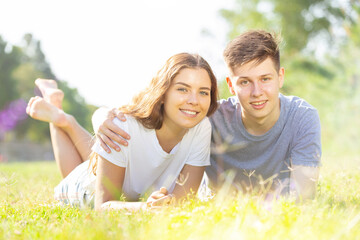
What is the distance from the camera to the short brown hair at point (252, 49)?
3812mm

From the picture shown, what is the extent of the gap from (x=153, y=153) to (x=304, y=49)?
65.9ft

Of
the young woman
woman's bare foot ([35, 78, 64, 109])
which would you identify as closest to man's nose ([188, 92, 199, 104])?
the young woman

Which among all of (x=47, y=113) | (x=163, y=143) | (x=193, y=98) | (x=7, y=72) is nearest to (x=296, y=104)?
(x=193, y=98)

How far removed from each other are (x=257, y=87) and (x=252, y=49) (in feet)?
1.45

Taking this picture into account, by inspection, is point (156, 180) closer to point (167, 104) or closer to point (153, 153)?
point (153, 153)

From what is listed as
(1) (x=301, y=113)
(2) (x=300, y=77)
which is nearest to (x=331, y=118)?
(2) (x=300, y=77)

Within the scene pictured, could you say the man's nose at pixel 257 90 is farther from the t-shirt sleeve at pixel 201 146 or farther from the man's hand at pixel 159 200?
the man's hand at pixel 159 200

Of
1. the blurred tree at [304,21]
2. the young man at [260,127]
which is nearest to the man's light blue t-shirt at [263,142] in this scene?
the young man at [260,127]

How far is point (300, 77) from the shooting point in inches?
843

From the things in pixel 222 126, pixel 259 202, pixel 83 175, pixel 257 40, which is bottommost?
pixel 83 175

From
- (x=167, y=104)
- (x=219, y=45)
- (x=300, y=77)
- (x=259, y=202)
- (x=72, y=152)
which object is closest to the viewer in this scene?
(x=259, y=202)

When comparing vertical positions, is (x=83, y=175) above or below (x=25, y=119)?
above

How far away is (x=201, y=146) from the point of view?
388 cm

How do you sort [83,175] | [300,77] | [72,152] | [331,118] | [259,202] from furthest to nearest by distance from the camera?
[300,77], [331,118], [72,152], [83,175], [259,202]
